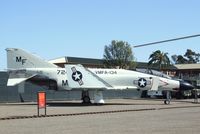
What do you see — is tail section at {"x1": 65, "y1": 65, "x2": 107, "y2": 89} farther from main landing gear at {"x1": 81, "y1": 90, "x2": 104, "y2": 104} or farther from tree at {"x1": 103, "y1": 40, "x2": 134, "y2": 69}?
tree at {"x1": 103, "y1": 40, "x2": 134, "y2": 69}

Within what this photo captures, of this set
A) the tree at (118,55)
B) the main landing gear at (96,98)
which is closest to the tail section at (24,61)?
the main landing gear at (96,98)

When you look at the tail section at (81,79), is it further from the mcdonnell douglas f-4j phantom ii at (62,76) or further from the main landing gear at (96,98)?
the main landing gear at (96,98)

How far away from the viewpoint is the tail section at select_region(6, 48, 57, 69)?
3528 cm

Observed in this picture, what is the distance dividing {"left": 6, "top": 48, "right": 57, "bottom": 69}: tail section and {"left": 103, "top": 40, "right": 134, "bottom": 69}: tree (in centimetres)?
8269

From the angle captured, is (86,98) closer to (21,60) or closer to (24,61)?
(24,61)

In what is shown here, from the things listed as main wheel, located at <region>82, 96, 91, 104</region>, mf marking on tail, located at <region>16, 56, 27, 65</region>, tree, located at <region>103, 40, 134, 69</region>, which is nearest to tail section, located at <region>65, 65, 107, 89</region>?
main wheel, located at <region>82, 96, 91, 104</region>

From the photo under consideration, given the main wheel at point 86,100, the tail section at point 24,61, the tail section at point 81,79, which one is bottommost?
the main wheel at point 86,100

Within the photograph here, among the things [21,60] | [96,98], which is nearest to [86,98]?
[96,98]

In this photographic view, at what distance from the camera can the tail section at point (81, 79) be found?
33375 mm

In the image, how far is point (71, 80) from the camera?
33.4 m

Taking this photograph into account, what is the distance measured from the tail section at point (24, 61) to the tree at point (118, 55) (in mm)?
82693

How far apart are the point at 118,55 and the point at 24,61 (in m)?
86.9

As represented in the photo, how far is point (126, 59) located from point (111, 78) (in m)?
86.5

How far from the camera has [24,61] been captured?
35312 millimetres
